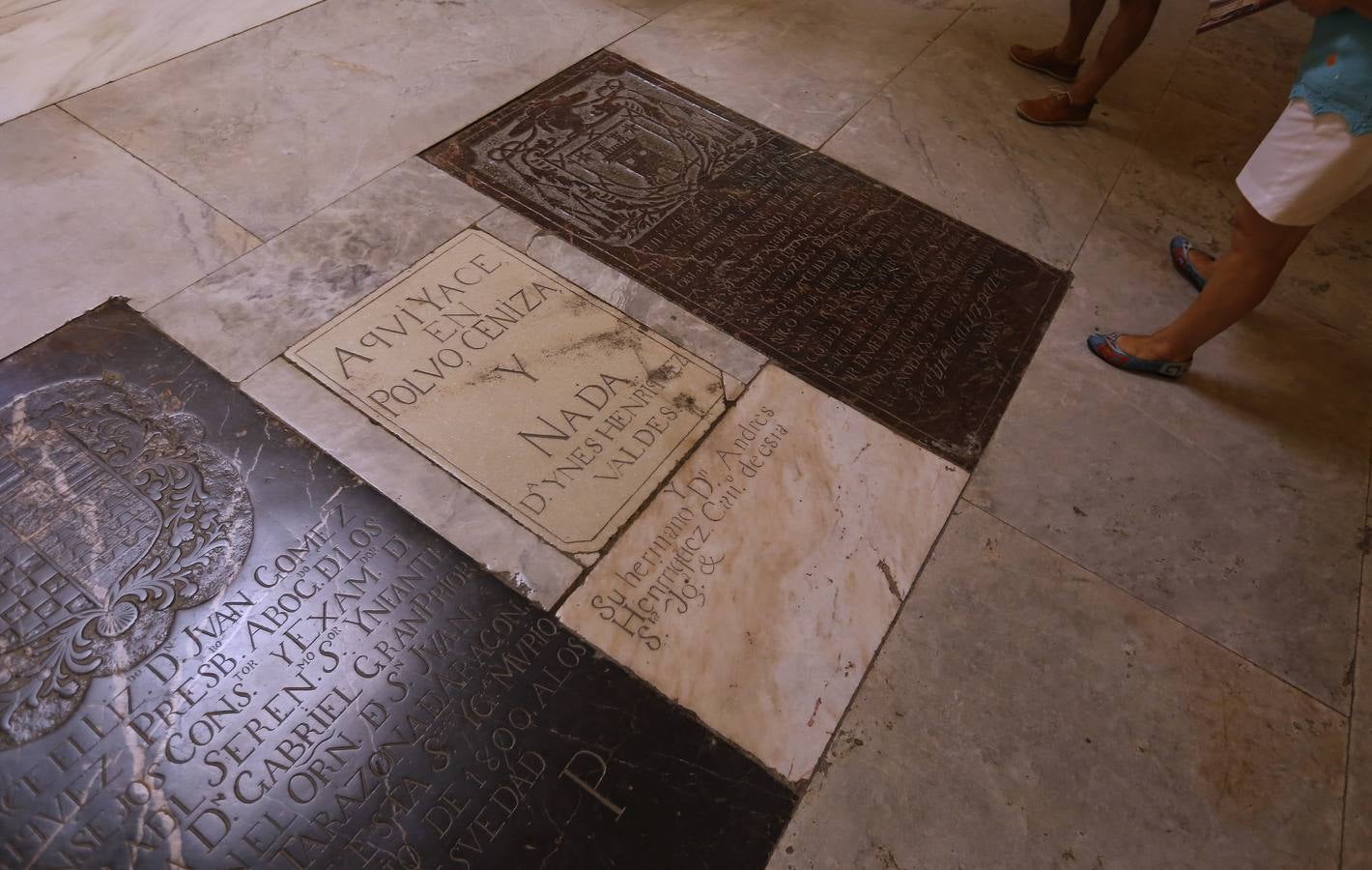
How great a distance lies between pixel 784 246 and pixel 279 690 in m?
2.38

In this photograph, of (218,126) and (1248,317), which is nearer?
(218,126)

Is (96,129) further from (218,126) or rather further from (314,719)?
(314,719)

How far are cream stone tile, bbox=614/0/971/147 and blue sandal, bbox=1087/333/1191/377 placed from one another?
1583 millimetres

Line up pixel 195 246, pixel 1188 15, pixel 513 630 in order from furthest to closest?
pixel 1188 15 → pixel 195 246 → pixel 513 630

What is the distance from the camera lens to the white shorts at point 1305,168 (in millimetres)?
2154

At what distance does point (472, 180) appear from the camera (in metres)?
3.07

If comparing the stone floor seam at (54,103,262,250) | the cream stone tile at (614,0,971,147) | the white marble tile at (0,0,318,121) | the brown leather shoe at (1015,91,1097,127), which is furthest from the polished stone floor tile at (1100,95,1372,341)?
→ the white marble tile at (0,0,318,121)

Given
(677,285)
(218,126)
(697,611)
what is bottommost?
(697,611)

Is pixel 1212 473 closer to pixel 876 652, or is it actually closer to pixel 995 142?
pixel 876 652

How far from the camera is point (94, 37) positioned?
330cm

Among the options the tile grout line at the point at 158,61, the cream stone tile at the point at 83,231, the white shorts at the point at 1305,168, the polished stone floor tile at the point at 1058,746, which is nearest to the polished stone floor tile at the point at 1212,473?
the polished stone floor tile at the point at 1058,746

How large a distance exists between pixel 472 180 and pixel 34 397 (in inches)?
65.1

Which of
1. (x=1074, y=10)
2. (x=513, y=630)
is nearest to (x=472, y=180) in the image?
(x=513, y=630)

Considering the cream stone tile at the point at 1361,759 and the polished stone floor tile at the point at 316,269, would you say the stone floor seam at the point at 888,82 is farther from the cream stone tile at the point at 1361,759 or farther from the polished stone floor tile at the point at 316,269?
the cream stone tile at the point at 1361,759
